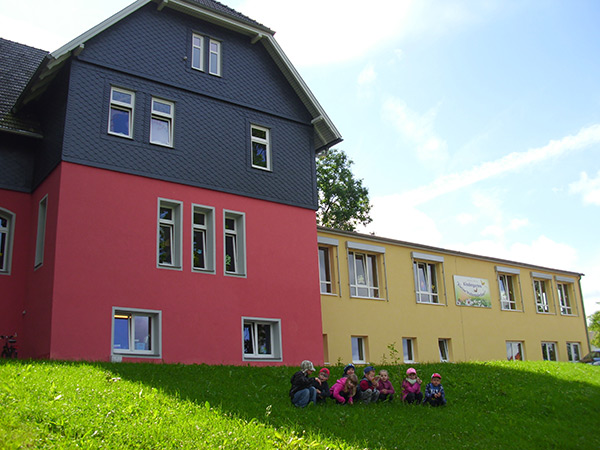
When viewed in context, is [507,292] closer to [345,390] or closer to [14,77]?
[345,390]

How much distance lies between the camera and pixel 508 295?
3111 cm

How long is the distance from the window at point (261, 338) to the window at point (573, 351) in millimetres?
20539

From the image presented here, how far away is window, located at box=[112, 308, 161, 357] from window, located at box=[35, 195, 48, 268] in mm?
2867

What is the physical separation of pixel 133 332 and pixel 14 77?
9.73 metres

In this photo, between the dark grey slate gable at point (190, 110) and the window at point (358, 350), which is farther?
the window at point (358, 350)

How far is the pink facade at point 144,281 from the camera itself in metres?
15.9

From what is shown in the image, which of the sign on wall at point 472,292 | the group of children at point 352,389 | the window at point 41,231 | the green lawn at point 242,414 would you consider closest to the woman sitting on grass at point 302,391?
the group of children at point 352,389

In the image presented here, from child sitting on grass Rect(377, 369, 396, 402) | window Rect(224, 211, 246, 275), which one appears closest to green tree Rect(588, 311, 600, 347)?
window Rect(224, 211, 246, 275)

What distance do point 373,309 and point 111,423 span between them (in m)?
15.6

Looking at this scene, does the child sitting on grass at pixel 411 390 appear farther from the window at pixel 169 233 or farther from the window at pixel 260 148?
the window at pixel 260 148

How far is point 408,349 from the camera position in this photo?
25.0 m

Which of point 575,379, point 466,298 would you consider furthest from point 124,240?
point 466,298

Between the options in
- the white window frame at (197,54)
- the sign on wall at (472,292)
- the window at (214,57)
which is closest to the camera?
the white window frame at (197,54)

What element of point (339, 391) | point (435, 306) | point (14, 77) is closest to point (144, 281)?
point (339, 391)
